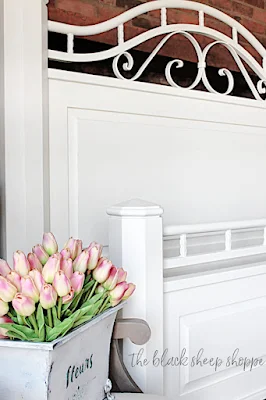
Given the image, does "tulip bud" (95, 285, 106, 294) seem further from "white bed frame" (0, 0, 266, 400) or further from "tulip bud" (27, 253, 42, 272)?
"white bed frame" (0, 0, 266, 400)

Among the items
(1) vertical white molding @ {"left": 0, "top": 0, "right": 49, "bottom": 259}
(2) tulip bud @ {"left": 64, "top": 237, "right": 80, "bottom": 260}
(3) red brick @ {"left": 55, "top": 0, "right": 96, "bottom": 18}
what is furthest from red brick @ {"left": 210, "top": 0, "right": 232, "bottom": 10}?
(2) tulip bud @ {"left": 64, "top": 237, "right": 80, "bottom": 260}

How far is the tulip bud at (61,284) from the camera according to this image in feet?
2.00

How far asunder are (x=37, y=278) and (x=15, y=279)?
0.11 ft

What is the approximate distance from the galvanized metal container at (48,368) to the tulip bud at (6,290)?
60 mm

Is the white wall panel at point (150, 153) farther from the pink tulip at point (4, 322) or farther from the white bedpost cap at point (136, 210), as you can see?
the pink tulip at point (4, 322)

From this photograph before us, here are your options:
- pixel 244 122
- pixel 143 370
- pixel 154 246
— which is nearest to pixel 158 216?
pixel 154 246

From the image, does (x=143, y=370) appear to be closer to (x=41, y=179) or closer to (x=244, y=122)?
(x=41, y=179)

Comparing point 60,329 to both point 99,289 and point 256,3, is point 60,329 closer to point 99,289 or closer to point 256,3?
point 99,289

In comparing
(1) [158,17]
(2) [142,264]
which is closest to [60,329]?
(2) [142,264]

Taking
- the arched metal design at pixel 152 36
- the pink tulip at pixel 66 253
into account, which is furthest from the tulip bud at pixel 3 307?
the arched metal design at pixel 152 36

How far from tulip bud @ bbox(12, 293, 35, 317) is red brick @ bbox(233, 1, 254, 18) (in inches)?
71.5

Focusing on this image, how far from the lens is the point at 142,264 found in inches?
36.7

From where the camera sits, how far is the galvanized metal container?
61cm

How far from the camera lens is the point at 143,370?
3.11 ft
